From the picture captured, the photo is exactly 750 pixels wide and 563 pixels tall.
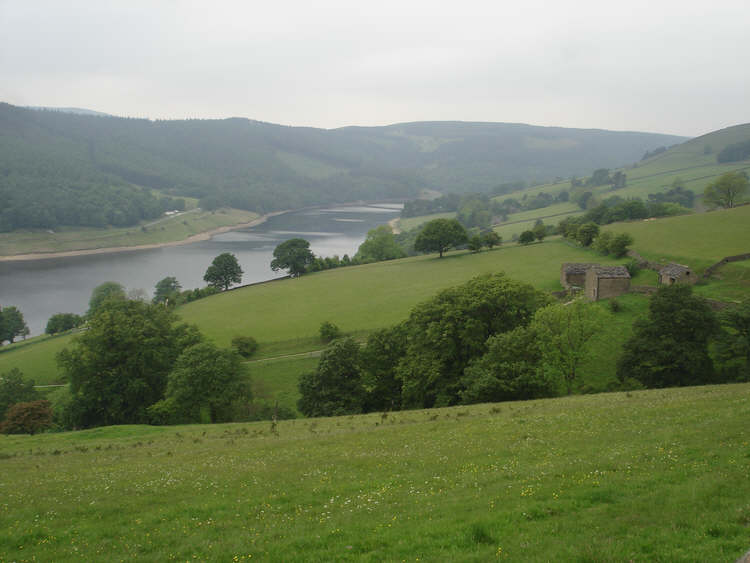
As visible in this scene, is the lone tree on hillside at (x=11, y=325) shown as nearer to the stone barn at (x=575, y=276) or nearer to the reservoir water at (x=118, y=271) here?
the reservoir water at (x=118, y=271)

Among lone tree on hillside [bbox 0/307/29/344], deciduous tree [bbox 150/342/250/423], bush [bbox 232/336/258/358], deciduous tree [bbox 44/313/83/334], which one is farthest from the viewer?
deciduous tree [bbox 44/313/83/334]

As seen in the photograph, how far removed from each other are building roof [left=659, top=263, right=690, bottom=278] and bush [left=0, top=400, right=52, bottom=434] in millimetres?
58007

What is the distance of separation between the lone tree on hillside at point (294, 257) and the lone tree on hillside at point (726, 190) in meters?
87.0

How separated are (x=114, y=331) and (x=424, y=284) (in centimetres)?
4279

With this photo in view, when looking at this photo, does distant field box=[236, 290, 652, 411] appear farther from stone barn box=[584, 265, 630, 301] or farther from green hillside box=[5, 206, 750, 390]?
stone barn box=[584, 265, 630, 301]

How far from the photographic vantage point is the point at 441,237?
9194 centimetres

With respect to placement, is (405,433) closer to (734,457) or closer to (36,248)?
(734,457)

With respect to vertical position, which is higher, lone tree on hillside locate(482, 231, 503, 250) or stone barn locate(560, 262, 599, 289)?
lone tree on hillside locate(482, 231, 503, 250)

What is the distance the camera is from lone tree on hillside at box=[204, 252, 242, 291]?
95500 mm

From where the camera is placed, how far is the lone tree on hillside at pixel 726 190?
9925cm

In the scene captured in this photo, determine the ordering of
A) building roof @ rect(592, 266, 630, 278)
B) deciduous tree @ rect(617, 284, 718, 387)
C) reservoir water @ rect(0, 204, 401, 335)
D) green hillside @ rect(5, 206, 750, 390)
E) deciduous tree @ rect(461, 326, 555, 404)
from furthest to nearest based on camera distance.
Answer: reservoir water @ rect(0, 204, 401, 335) → green hillside @ rect(5, 206, 750, 390) → building roof @ rect(592, 266, 630, 278) → deciduous tree @ rect(617, 284, 718, 387) → deciduous tree @ rect(461, 326, 555, 404)

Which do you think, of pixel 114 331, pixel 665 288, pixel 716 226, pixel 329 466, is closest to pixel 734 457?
pixel 329 466

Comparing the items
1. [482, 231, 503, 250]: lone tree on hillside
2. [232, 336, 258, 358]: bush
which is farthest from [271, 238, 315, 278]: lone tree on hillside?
[232, 336, 258, 358]: bush

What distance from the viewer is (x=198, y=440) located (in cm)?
2427
